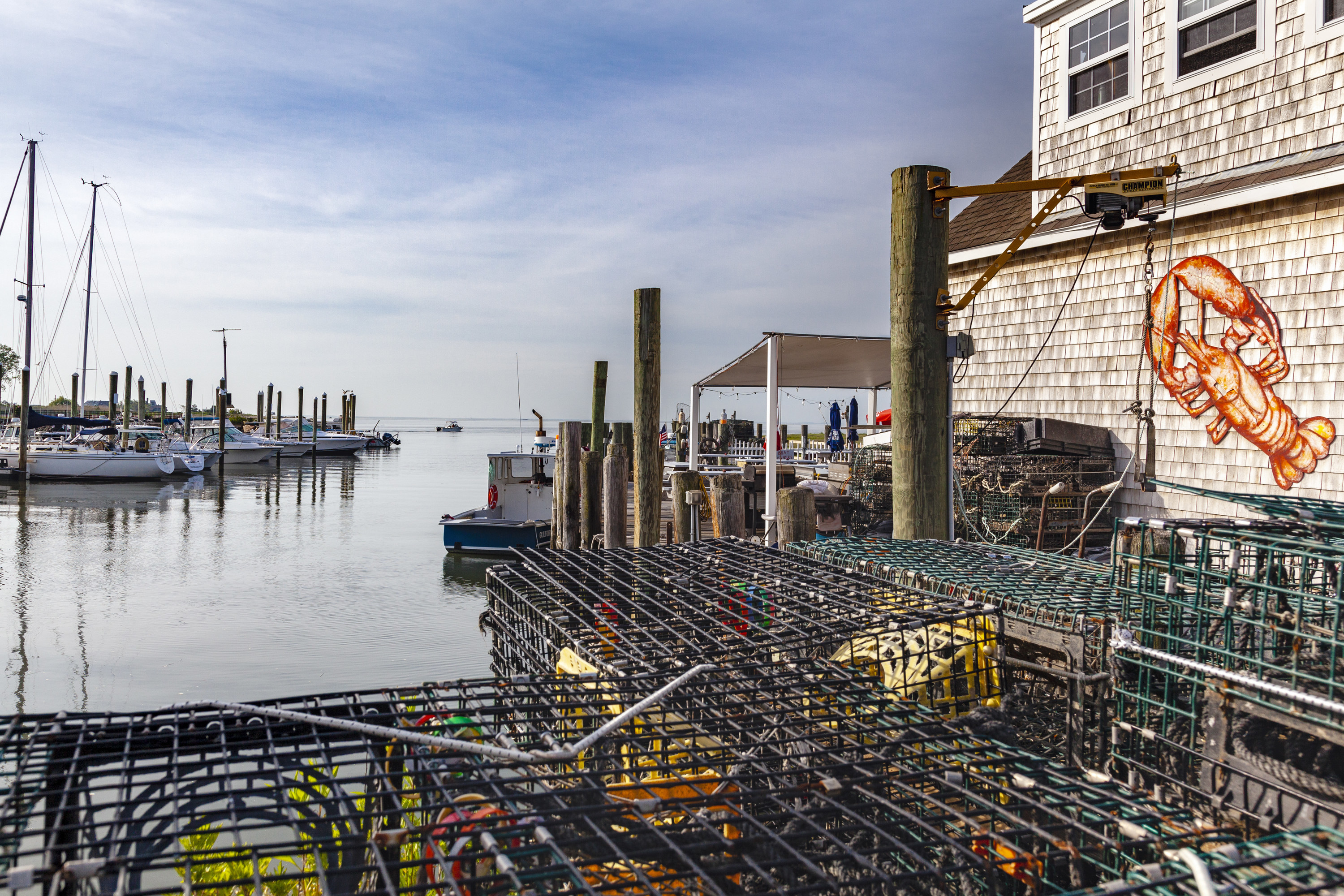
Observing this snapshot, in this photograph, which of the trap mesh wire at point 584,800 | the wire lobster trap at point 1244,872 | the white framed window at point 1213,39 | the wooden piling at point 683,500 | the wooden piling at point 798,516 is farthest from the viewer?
the wooden piling at point 683,500

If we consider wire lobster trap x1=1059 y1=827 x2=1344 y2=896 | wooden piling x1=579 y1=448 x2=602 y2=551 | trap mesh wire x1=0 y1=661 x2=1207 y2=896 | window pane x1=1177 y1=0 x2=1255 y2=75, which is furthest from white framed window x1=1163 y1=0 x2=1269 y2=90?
wire lobster trap x1=1059 y1=827 x2=1344 y2=896

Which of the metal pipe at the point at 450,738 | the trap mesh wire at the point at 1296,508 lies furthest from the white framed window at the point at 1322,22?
the metal pipe at the point at 450,738

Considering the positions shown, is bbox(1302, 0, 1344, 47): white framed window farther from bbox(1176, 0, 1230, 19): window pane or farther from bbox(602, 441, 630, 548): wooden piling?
bbox(602, 441, 630, 548): wooden piling

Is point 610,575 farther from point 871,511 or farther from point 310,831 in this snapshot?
point 871,511

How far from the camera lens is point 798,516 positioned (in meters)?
7.28

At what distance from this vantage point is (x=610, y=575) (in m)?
4.67

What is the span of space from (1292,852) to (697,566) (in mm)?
3377

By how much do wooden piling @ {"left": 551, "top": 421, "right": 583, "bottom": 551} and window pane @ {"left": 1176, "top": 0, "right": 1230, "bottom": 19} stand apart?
845 centimetres

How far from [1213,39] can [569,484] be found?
29.7ft

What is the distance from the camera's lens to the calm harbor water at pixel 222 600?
10266mm

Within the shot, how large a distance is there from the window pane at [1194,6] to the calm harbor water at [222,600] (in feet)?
34.2

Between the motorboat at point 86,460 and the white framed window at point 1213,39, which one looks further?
the motorboat at point 86,460

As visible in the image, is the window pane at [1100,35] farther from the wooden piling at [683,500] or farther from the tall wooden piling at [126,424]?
the tall wooden piling at [126,424]

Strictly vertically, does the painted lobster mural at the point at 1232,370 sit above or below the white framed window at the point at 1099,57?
below
